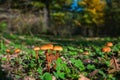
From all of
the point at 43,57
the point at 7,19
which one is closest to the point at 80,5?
the point at 7,19

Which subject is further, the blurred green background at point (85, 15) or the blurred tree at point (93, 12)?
the blurred tree at point (93, 12)

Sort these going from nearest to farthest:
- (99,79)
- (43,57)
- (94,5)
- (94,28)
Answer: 1. (99,79)
2. (43,57)
3. (94,5)
4. (94,28)

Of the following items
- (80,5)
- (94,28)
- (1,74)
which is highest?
(1,74)

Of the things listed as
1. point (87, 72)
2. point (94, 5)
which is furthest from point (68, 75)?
point (94, 5)

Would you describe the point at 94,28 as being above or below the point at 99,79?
below

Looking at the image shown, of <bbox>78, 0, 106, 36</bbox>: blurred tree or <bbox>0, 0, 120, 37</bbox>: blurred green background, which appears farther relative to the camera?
<bbox>78, 0, 106, 36</bbox>: blurred tree

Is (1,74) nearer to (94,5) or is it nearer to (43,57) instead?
(43,57)

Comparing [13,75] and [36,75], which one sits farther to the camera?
[13,75]

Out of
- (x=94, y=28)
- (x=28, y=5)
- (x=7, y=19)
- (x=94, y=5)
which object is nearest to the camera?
(x=7, y=19)

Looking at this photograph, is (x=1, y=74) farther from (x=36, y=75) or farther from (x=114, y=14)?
(x=114, y=14)
